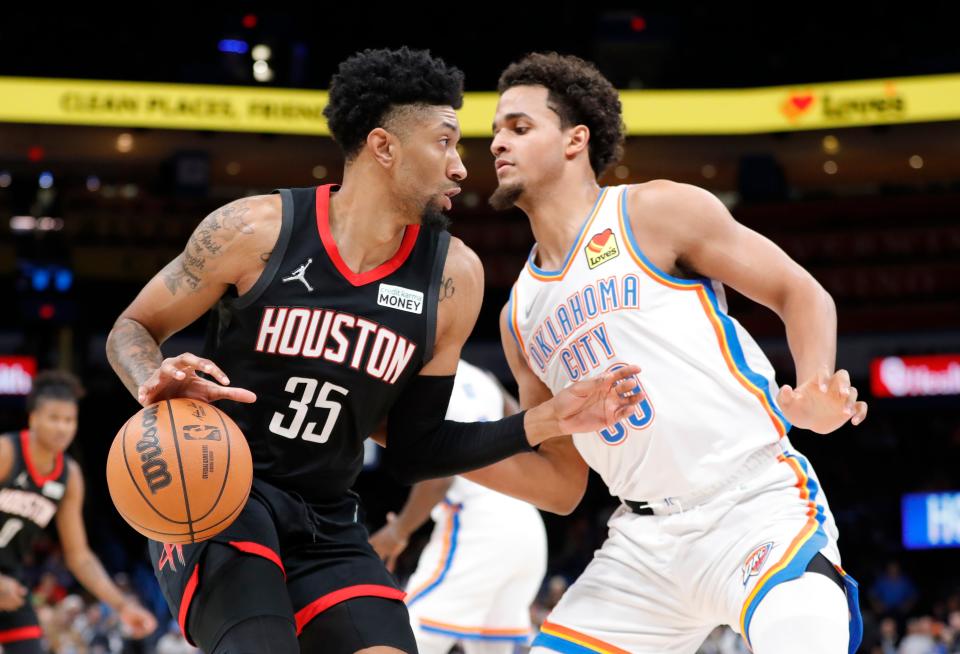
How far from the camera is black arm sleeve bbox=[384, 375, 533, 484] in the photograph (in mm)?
3777

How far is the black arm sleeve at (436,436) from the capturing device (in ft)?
12.4

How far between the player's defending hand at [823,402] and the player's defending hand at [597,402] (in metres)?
0.51

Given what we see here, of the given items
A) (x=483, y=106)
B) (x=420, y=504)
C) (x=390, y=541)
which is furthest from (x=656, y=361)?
(x=483, y=106)

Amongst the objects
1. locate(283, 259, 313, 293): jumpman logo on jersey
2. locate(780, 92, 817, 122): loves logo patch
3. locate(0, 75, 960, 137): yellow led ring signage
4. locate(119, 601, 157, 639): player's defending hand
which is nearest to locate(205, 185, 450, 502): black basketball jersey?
locate(283, 259, 313, 293): jumpman logo on jersey

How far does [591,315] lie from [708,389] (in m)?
0.45

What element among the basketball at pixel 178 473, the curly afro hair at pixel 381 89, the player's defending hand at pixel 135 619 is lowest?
the player's defending hand at pixel 135 619

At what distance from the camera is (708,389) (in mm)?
3752

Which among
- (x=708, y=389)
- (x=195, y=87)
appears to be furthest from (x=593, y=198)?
(x=195, y=87)

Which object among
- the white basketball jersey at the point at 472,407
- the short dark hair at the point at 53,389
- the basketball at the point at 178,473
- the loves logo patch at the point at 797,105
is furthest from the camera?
the loves logo patch at the point at 797,105

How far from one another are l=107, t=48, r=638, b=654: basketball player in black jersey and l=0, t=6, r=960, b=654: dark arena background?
40.1 feet

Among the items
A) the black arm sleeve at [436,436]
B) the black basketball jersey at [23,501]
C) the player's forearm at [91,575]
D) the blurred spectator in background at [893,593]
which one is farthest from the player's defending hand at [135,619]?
the blurred spectator in background at [893,593]

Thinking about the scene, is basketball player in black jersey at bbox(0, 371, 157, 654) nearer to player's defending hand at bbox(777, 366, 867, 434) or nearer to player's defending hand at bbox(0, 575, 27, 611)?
player's defending hand at bbox(0, 575, 27, 611)

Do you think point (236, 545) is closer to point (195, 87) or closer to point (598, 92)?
point (598, 92)

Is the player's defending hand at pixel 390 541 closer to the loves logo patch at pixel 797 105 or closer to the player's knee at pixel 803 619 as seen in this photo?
the player's knee at pixel 803 619
